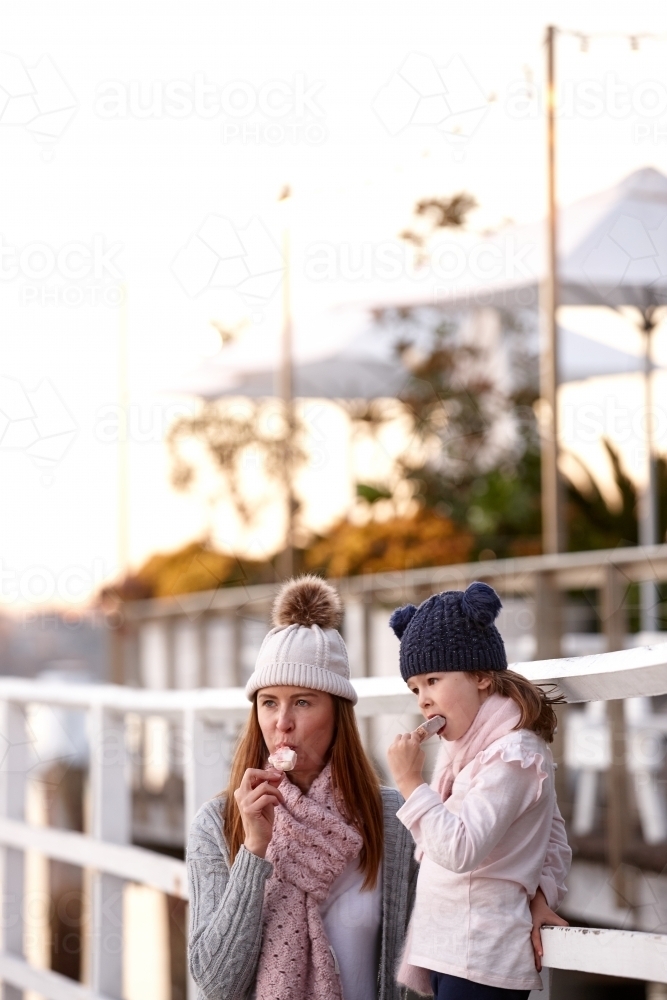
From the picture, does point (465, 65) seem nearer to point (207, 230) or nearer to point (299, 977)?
point (207, 230)

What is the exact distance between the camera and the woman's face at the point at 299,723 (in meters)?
1.70

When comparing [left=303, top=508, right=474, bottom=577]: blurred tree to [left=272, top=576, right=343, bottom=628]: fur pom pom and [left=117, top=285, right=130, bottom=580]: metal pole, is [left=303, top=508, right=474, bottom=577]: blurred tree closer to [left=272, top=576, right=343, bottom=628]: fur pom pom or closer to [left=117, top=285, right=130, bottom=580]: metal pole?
[left=117, top=285, right=130, bottom=580]: metal pole

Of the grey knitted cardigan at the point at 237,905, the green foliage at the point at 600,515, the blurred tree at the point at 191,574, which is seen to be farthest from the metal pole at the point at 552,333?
the grey knitted cardigan at the point at 237,905

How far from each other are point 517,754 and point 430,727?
0.11 meters

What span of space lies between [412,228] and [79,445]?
2191 millimetres

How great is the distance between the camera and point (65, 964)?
832cm

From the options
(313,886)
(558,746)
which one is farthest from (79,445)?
(313,886)

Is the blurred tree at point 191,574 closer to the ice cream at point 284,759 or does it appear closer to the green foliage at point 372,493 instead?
the green foliage at point 372,493

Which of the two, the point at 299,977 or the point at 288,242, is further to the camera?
the point at 288,242

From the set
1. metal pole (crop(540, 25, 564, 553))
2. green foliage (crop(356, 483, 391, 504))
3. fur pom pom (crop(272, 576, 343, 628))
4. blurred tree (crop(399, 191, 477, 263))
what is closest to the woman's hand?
fur pom pom (crop(272, 576, 343, 628))

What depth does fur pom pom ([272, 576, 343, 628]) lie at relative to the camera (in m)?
1.79

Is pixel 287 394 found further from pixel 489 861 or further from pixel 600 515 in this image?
pixel 489 861

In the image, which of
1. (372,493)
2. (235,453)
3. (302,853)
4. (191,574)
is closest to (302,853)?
(302,853)

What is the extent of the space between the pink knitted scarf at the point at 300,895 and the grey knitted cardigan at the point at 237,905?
0.03m
